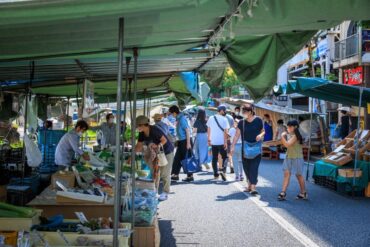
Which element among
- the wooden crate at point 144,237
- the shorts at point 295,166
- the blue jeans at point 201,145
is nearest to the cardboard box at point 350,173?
the shorts at point 295,166

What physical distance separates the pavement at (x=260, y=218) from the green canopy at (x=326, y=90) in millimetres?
2367

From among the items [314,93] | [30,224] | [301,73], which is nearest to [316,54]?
[301,73]

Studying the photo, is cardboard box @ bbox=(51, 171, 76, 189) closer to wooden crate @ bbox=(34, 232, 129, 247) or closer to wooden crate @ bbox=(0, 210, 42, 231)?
wooden crate @ bbox=(0, 210, 42, 231)

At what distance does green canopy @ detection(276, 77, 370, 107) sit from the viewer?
33.6ft

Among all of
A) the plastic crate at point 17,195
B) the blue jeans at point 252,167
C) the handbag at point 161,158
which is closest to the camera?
the plastic crate at point 17,195

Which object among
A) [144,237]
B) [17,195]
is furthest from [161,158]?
[144,237]

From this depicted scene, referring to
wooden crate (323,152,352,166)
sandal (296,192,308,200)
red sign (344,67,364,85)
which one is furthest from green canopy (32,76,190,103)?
red sign (344,67,364,85)

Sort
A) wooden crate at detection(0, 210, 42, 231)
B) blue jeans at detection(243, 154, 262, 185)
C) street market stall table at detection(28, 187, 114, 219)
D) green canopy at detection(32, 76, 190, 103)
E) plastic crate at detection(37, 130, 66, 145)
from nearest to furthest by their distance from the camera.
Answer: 1. wooden crate at detection(0, 210, 42, 231)
2. street market stall table at detection(28, 187, 114, 219)
3. blue jeans at detection(243, 154, 262, 185)
4. green canopy at detection(32, 76, 190, 103)
5. plastic crate at detection(37, 130, 66, 145)

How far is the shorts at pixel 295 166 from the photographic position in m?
9.41

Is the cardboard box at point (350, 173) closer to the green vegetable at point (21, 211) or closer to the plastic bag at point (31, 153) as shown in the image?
the plastic bag at point (31, 153)

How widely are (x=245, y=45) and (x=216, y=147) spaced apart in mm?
7536

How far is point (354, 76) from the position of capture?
2578 cm

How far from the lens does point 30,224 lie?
415cm

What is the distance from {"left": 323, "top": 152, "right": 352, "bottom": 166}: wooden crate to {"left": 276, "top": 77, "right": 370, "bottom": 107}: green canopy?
4.77 ft
